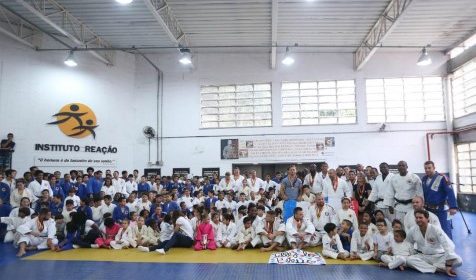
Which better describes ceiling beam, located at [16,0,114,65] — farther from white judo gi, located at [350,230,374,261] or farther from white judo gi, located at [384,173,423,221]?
white judo gi, located at [384,173,423,221]

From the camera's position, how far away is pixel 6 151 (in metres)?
10.1

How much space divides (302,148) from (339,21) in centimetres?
472

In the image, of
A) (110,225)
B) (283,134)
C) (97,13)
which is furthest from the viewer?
(283,134)

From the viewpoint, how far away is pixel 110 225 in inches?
287

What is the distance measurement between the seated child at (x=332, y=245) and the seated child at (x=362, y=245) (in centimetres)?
15

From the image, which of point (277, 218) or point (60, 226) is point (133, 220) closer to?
point (60, 226)

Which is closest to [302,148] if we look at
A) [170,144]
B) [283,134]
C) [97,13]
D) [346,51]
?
[283,134]

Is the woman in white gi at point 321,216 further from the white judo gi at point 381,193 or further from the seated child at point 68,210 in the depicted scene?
the seated child at point 68,210

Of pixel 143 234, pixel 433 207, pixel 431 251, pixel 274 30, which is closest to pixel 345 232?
pixel 433 207

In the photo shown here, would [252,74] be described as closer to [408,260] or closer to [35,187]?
[35,187]

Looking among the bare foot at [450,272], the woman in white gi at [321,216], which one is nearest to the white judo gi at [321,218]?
the woman in white gi at [321,216]

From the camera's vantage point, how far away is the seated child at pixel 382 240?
5.43m

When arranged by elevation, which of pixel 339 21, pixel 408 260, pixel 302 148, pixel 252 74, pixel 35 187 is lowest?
pixel 408 260

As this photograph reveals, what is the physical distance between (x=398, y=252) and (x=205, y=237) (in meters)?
3.58
